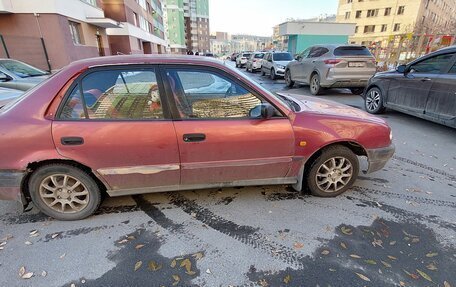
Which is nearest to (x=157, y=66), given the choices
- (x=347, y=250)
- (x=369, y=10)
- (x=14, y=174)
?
(x=14, y=174)

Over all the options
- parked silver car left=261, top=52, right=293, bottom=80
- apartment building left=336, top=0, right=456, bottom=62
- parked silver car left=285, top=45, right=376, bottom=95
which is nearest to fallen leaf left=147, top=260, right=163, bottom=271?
parked silver car left=285, top=45, right=376, bottom=95

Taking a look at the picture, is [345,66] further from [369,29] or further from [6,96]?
[369,29]

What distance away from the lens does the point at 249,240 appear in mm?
2459

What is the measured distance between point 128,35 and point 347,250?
31702 millimetres

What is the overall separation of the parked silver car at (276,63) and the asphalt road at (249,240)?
12144 mm

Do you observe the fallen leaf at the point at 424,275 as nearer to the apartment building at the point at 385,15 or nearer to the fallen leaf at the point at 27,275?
the fallen leaf at the point at 27,275

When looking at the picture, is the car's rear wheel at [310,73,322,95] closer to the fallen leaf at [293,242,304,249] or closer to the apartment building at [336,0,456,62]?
the fallen leaf at [293,242,304,249]

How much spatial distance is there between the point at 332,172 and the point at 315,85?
7.38m

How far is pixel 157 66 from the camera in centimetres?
254

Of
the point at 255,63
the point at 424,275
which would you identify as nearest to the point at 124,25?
the point at 255,63

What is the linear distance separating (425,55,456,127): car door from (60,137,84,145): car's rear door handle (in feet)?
20.1

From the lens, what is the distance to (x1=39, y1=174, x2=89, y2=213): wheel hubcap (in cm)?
261

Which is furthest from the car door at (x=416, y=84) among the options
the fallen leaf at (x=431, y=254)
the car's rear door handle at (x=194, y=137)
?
the car's rear door handle at (x=194, y=137)

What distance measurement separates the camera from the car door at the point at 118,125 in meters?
2.41
